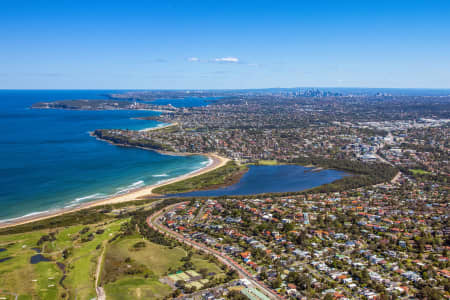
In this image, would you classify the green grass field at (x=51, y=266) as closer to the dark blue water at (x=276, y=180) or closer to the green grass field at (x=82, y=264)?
the green grass field at (x=82, y=264)

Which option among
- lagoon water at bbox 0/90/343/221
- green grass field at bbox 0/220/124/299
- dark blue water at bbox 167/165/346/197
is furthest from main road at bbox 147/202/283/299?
lagoon water at bbox 0/90/343/221

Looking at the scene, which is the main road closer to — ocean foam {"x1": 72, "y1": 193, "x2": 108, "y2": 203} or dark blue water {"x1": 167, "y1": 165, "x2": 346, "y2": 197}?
dark blue water {"x1": 167, "y1": 165, "x2": 346, "y2": 197}

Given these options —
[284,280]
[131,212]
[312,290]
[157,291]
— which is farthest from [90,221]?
[312,290]

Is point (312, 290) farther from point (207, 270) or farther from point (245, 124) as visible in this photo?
point (245, 124)

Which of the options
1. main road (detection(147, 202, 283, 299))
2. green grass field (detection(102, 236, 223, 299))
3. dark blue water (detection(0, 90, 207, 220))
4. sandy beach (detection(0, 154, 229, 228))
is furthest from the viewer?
dark blue water (detection(0, 90, 207, 220))

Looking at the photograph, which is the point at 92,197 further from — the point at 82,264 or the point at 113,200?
the point at 82,264

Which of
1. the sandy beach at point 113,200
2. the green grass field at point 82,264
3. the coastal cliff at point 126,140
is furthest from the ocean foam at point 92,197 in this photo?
the coastal cliff at point 126,140

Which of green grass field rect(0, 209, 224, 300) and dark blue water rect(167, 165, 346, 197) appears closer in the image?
green grass field rect(0, 209, 224, 300)
